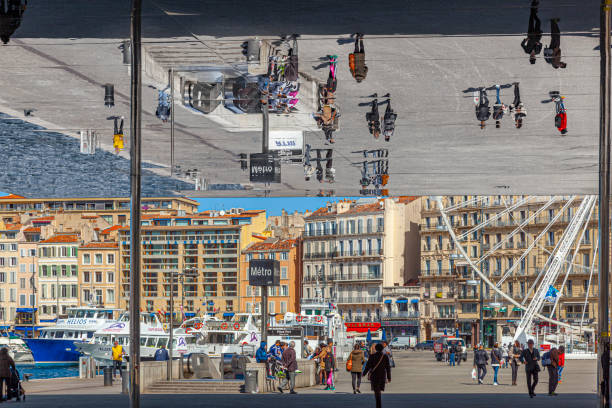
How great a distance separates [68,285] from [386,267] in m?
41.7

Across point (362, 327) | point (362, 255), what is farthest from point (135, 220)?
point (362, 255)

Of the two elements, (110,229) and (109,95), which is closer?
(109,95)

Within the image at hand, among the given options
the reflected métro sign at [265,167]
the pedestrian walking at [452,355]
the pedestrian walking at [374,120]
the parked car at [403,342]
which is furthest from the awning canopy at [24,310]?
the pedestrian walking at [374,120]

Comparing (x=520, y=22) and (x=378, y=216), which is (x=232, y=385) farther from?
(x=378, y=216)

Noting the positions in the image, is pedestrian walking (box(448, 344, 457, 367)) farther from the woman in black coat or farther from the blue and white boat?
the woman in black coat

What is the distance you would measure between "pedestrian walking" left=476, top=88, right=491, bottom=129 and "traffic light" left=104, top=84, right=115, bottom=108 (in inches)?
280

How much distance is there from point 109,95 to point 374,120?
5630 mm

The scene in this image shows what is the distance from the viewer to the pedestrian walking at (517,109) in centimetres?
1994

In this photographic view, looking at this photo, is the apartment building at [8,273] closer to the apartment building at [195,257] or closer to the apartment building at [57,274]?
the apartment building at [57,274]

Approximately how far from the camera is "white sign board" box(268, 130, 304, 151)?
22688 mm

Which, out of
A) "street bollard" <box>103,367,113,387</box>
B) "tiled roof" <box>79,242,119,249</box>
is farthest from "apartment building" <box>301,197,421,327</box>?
"street bollard" <box>103,367,113,387</box>

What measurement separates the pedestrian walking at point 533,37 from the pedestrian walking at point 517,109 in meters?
2.34

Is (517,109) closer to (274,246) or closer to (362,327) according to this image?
(362,327)

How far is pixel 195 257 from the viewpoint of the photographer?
435 feet
